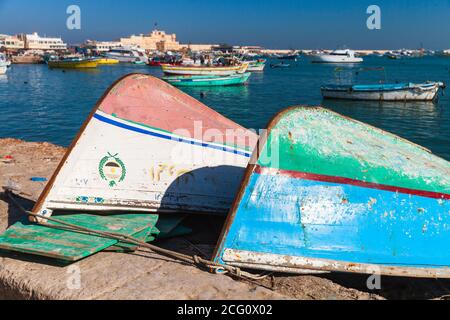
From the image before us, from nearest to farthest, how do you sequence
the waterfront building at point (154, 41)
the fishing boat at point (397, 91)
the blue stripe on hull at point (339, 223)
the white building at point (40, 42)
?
the blue stripe on hull at point (339, 223)
the fishing boat at point (397, 91)
the white building at point (40, 42)
the waterfront building at point (154, 41)

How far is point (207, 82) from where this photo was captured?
39.7 metres

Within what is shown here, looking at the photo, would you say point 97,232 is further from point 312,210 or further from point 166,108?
point 312,210

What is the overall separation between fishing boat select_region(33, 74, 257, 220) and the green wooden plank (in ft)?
0.76

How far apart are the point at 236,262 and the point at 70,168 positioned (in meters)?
2.67

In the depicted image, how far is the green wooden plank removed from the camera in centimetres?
439

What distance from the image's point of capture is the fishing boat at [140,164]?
544 centimetres

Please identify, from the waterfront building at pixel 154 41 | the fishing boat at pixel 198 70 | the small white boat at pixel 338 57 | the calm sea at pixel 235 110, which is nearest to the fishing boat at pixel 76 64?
the calm sea at pixel 235 110

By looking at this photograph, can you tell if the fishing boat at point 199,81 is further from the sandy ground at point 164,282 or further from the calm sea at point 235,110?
the sandy ground at point 164,282

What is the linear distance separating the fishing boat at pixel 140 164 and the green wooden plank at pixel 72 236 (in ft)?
0.76

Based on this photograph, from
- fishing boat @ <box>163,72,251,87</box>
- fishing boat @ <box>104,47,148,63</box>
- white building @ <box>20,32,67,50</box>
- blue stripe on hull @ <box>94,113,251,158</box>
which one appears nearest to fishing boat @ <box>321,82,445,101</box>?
fishing boat @ <box>163,72,251,87</box>

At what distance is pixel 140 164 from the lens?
555 cm

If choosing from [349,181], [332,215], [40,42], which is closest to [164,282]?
[332,215]
